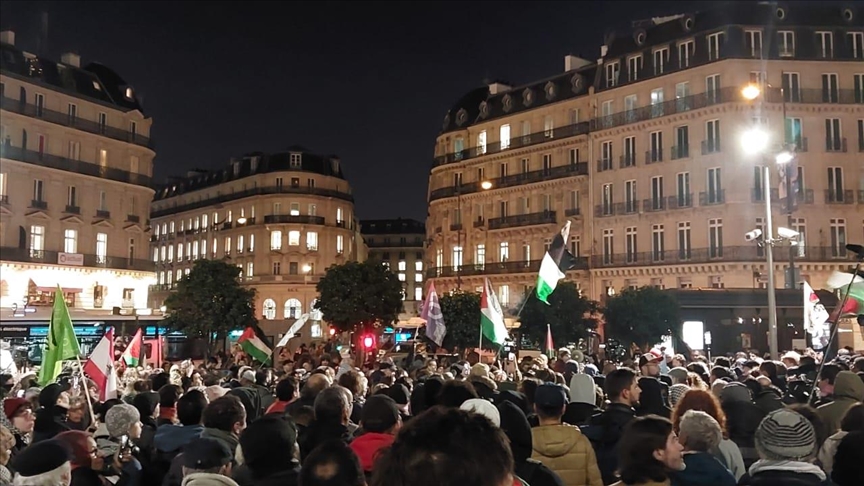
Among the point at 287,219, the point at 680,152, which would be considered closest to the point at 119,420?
the point at 680,152

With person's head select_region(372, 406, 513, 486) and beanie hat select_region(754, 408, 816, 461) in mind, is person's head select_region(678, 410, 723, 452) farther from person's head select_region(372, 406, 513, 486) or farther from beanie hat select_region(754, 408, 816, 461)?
person's head select_region(372, 406, 513, 486)

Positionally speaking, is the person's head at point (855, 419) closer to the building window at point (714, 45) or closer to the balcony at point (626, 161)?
the building window at point (714, 45)

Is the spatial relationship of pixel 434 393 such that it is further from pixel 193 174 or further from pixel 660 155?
pixel 193 174

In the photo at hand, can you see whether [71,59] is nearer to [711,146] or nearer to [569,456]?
[711,146]

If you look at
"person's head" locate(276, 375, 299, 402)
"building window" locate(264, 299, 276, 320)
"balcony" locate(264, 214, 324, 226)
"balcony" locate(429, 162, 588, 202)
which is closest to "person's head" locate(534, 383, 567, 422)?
"person's head" locate(276, 375, 299, 402)

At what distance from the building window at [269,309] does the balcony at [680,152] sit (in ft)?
152

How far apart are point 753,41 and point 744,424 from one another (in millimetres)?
48669

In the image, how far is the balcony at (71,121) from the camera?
52.9 meters

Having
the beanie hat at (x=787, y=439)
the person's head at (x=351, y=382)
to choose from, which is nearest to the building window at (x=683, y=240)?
the person's head at (x=351, y=382)

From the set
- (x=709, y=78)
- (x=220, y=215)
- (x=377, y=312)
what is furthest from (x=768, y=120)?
(x=220, y=215)

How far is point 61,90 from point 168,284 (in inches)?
1811

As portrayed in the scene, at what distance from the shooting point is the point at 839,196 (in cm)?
4972

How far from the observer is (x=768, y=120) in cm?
4909

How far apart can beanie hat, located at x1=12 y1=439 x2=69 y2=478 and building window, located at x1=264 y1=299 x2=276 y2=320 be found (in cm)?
7923
